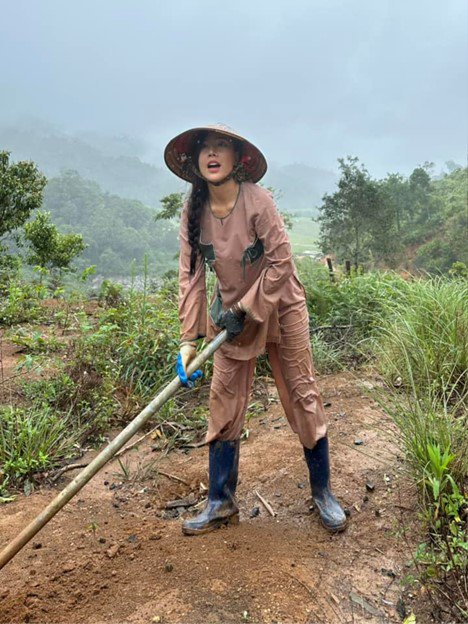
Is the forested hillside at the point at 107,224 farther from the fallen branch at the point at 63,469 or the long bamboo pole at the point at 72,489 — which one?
the long bamboo pole at the point at 72,489

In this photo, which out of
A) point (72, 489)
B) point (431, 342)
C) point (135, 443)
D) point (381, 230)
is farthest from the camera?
point (381, 230)

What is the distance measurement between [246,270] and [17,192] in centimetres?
950

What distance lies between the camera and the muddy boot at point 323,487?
2.32m

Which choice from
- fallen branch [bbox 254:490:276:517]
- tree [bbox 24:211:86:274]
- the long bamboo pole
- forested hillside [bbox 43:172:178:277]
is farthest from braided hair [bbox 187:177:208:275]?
forested hillside [bbox 43:172:178:277]

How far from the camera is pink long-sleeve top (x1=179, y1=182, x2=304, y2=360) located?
7.18ft

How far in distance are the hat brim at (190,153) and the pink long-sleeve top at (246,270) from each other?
3.7 inches

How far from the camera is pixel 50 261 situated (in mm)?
11070

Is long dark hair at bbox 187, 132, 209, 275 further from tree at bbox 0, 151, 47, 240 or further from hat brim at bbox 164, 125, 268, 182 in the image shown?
tree at bbox 0, 151, 47, 240

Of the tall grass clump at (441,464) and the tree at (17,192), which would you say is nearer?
the tall grass clump at (441,464)

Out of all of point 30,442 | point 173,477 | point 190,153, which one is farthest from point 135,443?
point 190,153

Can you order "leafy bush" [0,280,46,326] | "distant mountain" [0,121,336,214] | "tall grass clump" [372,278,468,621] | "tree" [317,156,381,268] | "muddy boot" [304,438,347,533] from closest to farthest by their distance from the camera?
"tall grass clump" [372,278,468,621] < "muddy boot" [304,438,347,533] < "leafy bush" [0,280,46,326] < "tree" [317,156,381,268] < "distant mountain" [0,121,336,214]

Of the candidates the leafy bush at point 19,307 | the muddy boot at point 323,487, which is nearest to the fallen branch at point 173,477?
the muddy boot at point 323,487

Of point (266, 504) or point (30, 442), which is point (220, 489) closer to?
point (266, 504)

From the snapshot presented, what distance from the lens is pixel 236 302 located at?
2355 millimetres
